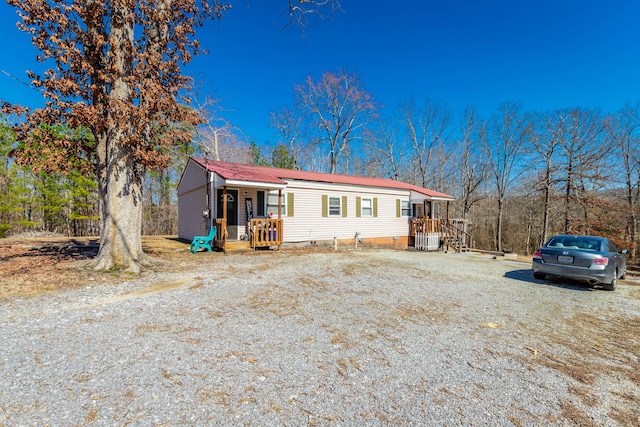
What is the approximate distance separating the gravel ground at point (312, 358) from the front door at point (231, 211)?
673 centimetres

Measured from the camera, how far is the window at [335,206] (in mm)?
15204

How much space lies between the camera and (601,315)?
507 centimetres

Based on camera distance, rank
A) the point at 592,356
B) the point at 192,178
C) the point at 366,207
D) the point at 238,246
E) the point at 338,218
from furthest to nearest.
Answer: the point at 366,207
the point at 338,218
the point at 192,178
the point at 238,246
the point at 592,356

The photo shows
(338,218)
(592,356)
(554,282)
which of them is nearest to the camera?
(592,356)

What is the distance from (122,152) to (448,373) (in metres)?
8.36

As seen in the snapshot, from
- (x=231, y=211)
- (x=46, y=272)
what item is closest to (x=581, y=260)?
(x=231, y=211)

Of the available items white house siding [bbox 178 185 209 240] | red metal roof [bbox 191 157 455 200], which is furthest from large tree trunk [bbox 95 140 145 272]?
white house siding [bbox 178 185 209 240]

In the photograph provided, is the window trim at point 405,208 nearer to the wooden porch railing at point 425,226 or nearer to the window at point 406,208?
the window at point 406,208

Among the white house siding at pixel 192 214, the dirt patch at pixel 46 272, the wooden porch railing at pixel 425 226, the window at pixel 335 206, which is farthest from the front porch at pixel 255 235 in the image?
the wooden porch railing at pixel 425 226

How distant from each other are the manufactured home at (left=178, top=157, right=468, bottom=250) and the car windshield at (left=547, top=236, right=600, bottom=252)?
8.53m

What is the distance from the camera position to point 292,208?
1388 centimetres

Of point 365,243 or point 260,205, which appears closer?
point 260,205

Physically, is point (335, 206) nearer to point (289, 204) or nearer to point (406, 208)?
point (289, 204)

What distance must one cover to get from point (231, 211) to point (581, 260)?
11.5 meters
